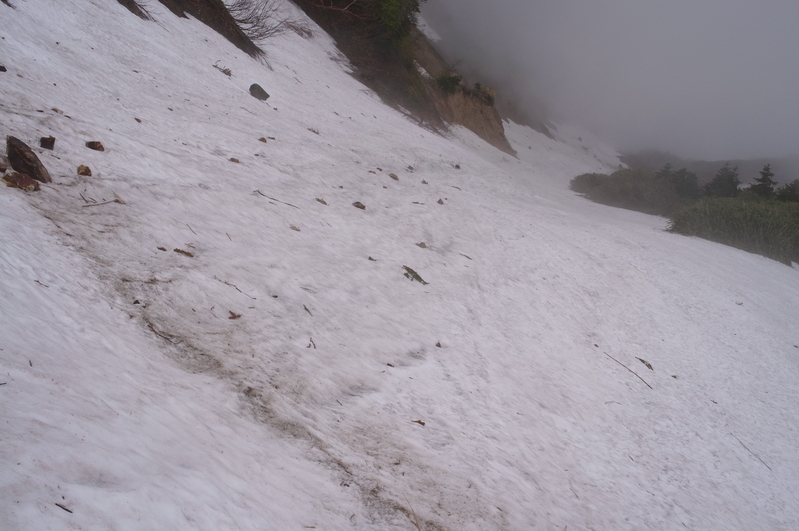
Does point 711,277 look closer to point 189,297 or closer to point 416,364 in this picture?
point 416,364

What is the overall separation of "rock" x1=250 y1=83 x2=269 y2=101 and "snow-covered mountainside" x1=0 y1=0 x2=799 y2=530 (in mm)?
778

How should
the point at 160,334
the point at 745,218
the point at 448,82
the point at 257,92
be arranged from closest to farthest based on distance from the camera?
the point at 160,334, the point at 257,92, the point at 745,218, the point at 448,82

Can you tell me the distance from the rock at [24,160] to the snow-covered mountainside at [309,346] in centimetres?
12

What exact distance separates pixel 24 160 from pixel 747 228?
1335 cm

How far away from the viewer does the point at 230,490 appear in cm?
145

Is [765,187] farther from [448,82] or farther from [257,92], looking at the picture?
[257,92]

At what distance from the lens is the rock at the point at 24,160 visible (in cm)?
255

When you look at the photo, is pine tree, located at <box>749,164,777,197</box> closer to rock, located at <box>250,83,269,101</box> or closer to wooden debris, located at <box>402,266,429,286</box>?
rock, located at <box>250,83,269,101</box>

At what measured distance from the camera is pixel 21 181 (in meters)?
2.47

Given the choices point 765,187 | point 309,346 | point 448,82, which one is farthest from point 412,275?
point 448,82

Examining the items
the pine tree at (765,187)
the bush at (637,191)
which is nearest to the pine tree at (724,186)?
the bush at (637,191)

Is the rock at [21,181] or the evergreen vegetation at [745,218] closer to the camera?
the rock at [21,181]

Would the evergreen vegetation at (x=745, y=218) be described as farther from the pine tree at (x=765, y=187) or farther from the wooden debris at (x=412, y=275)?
the wooden debris at (x=412, y=275)

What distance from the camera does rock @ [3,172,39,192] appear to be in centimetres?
242
